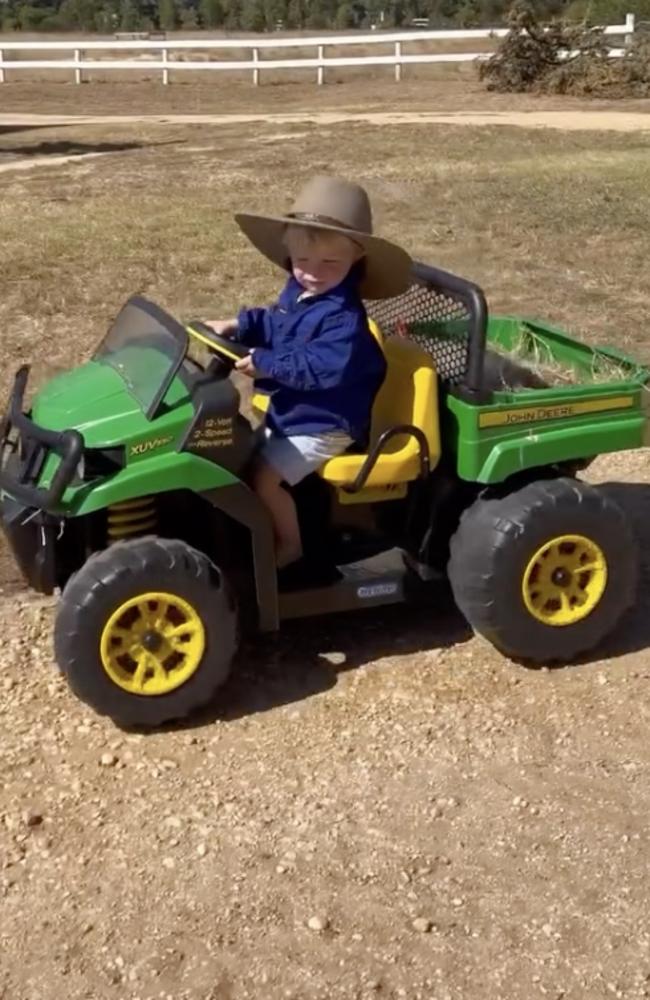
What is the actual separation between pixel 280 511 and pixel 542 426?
0.82 metres

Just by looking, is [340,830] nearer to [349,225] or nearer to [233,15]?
[349,225]

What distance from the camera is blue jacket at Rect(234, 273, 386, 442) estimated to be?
3.58 m

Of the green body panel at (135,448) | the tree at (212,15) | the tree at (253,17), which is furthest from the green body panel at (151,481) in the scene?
the tree at (212,15)

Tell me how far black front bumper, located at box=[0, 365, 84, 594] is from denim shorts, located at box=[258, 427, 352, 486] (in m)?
0.57

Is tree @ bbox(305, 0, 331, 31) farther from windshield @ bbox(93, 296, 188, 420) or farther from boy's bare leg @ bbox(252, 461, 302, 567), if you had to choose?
boy's bare leg @ bbox(252, 461, 302, 567)

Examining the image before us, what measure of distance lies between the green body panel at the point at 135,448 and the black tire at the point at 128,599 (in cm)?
16

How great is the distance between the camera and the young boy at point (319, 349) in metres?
3.58

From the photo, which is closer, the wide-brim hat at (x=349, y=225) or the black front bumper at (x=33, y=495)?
the black front bumper at (x=33, y=495)

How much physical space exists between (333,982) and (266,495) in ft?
4.54

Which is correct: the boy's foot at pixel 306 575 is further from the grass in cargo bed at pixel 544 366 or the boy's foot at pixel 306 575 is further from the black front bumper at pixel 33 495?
the grass in cargo bed at pixel 544 366

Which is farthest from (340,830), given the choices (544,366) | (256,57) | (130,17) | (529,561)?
(130,17)

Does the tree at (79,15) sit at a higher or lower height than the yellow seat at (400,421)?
lower

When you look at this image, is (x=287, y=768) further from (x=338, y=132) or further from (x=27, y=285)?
(x=338, y=132)

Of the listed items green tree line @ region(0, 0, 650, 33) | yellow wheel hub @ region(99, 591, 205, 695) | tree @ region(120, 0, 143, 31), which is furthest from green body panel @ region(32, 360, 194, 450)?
tree @ region(120, 0, 143, 31)
